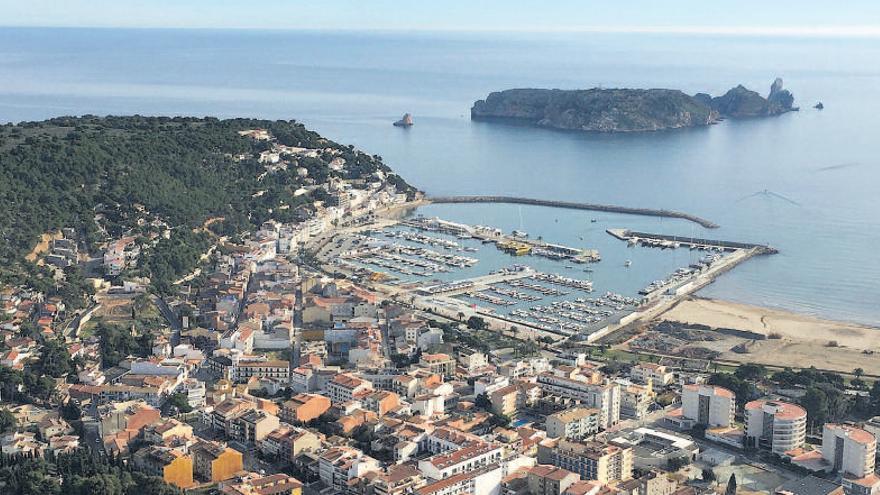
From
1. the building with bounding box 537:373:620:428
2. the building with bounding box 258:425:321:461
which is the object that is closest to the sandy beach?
the building with bounding box 537:373:620:428

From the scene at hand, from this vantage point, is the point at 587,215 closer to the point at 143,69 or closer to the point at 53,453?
the point at 53,453

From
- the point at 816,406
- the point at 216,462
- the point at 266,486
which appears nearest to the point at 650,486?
the point at 816,406

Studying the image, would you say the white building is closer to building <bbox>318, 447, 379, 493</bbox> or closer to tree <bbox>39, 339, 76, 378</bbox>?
building <bbox>318, 447, 379, 493</bbox>

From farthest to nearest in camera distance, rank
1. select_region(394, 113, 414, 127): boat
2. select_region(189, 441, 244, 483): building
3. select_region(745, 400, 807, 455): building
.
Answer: select_region(394, 113, 414, 127): boat < select_region(745, 400, 807, 455): building < select_region(189, 441, 244, 483): building

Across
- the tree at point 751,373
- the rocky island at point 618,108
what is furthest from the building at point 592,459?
the rocky island at point 618,108

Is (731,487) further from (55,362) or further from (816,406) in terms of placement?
(55,362)

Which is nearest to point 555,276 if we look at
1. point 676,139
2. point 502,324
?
point 502,324
